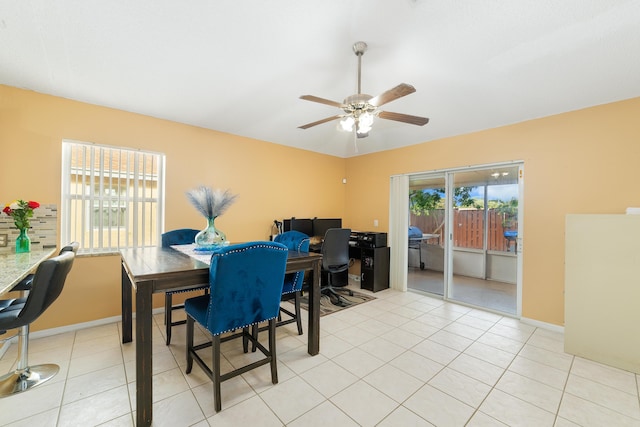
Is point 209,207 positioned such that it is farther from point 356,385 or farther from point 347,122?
point 356,385

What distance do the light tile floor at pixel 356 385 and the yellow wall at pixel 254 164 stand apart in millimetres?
529

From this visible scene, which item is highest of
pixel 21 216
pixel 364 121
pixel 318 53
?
pixel 318 53

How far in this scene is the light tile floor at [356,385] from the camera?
1722mm

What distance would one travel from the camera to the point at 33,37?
198 centimetres

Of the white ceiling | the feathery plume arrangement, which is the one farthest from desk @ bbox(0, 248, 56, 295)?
the white ceiling

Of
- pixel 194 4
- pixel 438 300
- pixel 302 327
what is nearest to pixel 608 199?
pixel 438 300

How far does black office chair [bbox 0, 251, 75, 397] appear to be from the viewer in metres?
1.66

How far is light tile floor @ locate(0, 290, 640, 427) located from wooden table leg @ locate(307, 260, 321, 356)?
4.2 inches

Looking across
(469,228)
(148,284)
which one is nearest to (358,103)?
(148,284)

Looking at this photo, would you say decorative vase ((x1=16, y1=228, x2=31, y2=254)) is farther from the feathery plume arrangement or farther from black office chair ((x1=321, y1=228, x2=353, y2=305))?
black office chair ((x1=321, y1=228, x2=353, y2=305))

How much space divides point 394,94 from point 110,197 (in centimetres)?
339

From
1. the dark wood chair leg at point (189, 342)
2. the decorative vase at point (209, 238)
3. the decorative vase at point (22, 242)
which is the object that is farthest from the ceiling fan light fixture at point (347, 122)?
the decorative vase at point (22, 242)

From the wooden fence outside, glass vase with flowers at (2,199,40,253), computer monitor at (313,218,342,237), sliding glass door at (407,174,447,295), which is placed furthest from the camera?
computer monitor at (313,218,342,237)

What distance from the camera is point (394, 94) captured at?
1896 mm
